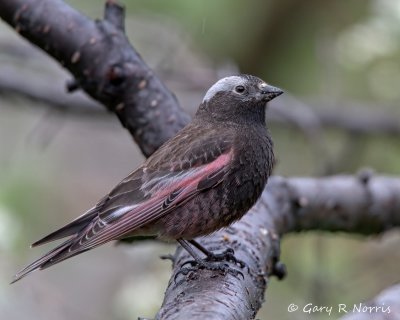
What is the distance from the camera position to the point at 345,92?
36.2ft

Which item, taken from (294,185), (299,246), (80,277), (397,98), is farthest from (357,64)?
(80,277)

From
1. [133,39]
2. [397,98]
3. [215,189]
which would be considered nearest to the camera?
[215,189]

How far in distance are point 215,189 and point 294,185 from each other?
2.48 ft

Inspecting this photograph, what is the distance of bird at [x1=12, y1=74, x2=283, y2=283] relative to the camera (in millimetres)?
4724

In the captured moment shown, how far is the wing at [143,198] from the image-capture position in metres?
4.67

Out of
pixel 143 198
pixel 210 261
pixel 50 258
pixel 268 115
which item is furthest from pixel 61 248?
pixel 268 115

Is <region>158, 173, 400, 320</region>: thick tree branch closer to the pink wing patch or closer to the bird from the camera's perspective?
the bird

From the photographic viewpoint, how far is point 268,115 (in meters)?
8.38

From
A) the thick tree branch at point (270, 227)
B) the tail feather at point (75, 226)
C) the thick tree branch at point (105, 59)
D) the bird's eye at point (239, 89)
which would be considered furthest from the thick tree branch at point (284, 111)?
the tail feather at point (75, 226)

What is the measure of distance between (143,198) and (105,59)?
85 centimetres

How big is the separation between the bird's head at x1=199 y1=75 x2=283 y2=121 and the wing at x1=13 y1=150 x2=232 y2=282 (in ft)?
1.46

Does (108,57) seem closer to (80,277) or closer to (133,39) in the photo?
(133,39)

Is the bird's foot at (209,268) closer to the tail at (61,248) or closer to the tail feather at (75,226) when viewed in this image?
the tail at (61,248)

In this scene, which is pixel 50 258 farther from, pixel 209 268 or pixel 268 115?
pixel 268 115
